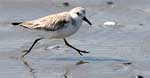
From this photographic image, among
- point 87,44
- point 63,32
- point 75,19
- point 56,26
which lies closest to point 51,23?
point 56,26

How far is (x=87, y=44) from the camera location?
9734 mm

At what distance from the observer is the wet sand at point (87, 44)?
8.14 m

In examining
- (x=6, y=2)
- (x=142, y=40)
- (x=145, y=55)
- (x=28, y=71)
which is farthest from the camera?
(x=6, y=2)

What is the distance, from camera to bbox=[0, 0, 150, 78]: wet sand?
8.14 metres

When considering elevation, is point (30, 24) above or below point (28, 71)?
above

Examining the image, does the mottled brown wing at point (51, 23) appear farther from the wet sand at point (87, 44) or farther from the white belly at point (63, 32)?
the wet sand at point (87, 44)

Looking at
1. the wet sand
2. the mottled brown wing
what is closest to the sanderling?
the mottled brown wing

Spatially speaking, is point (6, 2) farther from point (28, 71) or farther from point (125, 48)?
point (28, 71)

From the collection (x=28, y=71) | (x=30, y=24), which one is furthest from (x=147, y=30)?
(x=28, y=71)

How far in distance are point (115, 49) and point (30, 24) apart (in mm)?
1264

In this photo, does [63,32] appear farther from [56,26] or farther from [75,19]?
[75,19]

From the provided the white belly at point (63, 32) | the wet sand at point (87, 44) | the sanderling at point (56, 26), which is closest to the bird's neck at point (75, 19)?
the sanderling at point (56, 26)

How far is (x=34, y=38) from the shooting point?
33.2 ft

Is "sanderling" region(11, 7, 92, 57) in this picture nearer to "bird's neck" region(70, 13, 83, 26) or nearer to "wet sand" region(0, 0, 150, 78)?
"bird's neck" region(70, 13, 83, 26)
